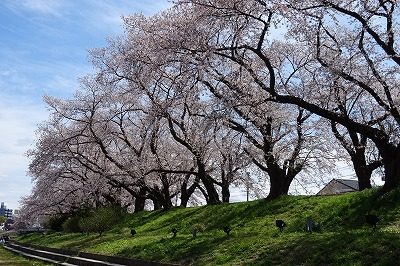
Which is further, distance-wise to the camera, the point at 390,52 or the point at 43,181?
the point at 43,181

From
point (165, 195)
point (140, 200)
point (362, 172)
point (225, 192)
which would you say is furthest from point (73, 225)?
point (362, 172)

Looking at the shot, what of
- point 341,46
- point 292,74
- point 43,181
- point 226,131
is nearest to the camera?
point 341,46

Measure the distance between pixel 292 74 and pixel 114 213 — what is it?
16418 mm

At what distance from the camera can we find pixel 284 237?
1299 centimetres

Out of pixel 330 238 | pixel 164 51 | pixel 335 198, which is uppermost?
pixel 164 51

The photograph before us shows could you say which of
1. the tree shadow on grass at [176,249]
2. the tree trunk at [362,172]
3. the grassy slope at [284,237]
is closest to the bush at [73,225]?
the grassy slope at [284,237]

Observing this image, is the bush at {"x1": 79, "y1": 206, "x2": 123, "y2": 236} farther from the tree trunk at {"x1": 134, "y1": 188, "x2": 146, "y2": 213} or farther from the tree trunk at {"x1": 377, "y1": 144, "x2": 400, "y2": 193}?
the tree trunk at {"x1": 377, "y1": 144, "x2": 400, "y2": 193}

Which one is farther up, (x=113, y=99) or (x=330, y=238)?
(x=113, y=99)

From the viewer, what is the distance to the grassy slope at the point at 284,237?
10094 millimetres

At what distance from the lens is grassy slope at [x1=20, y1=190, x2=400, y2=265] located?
33.1 feet

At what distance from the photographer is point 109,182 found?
32.5 metres

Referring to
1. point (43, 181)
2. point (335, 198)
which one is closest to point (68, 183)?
point (43, 181)

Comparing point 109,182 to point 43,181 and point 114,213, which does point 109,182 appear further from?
point 43,181

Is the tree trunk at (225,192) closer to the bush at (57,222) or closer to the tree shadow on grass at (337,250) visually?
the tree shadow on grass at (337,250)
